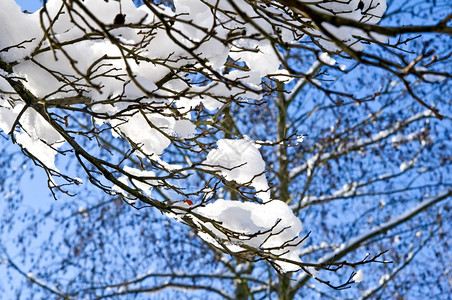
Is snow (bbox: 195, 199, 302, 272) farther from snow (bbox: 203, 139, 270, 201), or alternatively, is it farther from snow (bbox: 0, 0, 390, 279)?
snow (bbox: 203, 139, 270, 201)

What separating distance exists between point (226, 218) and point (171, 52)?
842mm

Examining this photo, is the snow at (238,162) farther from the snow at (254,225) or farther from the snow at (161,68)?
the snow at (254,225)

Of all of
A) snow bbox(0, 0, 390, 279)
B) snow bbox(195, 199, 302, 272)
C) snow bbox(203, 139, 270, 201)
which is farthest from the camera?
snow bbox(203, 139, 270, 201)

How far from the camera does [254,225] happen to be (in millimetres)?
2248

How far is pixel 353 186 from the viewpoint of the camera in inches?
279

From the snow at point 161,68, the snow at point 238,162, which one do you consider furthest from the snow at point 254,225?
the snow at point 238,162

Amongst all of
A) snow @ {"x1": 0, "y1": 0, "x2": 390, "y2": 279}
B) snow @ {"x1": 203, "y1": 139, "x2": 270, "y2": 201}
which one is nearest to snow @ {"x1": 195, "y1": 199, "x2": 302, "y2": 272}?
snow @ {"x1": 0, "y1": 0, "x2": 390, "y2": 279}

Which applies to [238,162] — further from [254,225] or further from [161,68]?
[161,68]

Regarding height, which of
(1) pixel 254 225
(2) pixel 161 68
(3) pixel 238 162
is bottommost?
(1) pixel 254 225

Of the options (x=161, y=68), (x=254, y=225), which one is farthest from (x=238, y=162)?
(x=161, y=68)

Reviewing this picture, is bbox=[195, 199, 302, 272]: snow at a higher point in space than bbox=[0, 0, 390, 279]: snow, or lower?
lower

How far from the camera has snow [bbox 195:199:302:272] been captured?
2.25m

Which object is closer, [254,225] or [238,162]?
[254,225]

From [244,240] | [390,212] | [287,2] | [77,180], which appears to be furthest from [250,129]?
[287,2]
